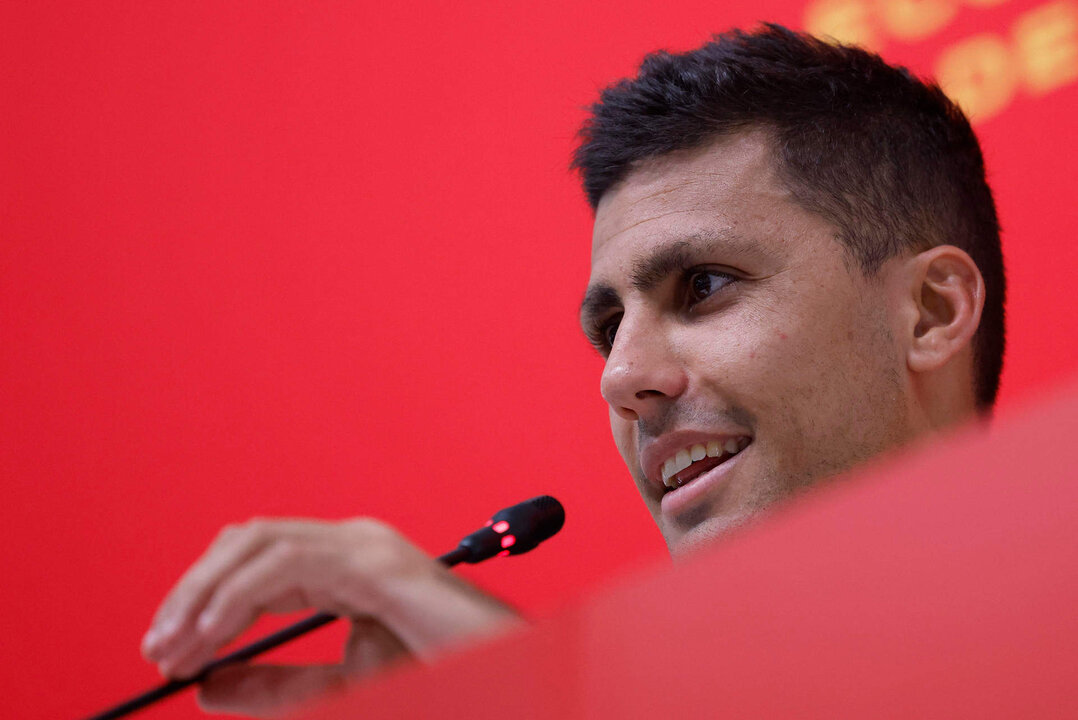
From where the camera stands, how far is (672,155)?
118 cm

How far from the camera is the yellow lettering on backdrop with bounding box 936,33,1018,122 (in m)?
1.72

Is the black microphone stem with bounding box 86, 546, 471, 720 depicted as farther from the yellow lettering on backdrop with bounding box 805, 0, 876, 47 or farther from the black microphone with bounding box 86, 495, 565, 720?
the yellow lettering on backdrop with bounding box 805, 0, 876, 47

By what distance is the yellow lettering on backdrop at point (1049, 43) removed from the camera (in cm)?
172

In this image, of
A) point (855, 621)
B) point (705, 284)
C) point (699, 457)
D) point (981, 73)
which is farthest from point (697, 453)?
point (981, 73)

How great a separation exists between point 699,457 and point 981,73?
38.8 inches

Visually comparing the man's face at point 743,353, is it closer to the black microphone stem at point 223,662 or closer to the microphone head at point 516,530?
the microphone head at point 516,530

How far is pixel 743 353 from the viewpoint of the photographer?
103 cm

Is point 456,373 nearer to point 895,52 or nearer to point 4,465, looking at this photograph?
point 4,465

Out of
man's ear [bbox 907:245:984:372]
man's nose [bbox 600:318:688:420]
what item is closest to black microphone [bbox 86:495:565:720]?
man's nose [bbox 600:318:688:420]

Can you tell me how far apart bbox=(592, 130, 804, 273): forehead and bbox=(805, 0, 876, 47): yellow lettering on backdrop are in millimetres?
730

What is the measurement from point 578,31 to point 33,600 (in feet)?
4.18

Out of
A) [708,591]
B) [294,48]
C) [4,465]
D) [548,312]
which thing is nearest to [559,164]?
[548,312]

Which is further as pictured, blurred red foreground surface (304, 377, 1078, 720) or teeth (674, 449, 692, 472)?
teeth (674, 449, 692, 472)

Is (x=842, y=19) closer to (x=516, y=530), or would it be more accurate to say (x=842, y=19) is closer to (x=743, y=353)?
(x=743, y=353)
